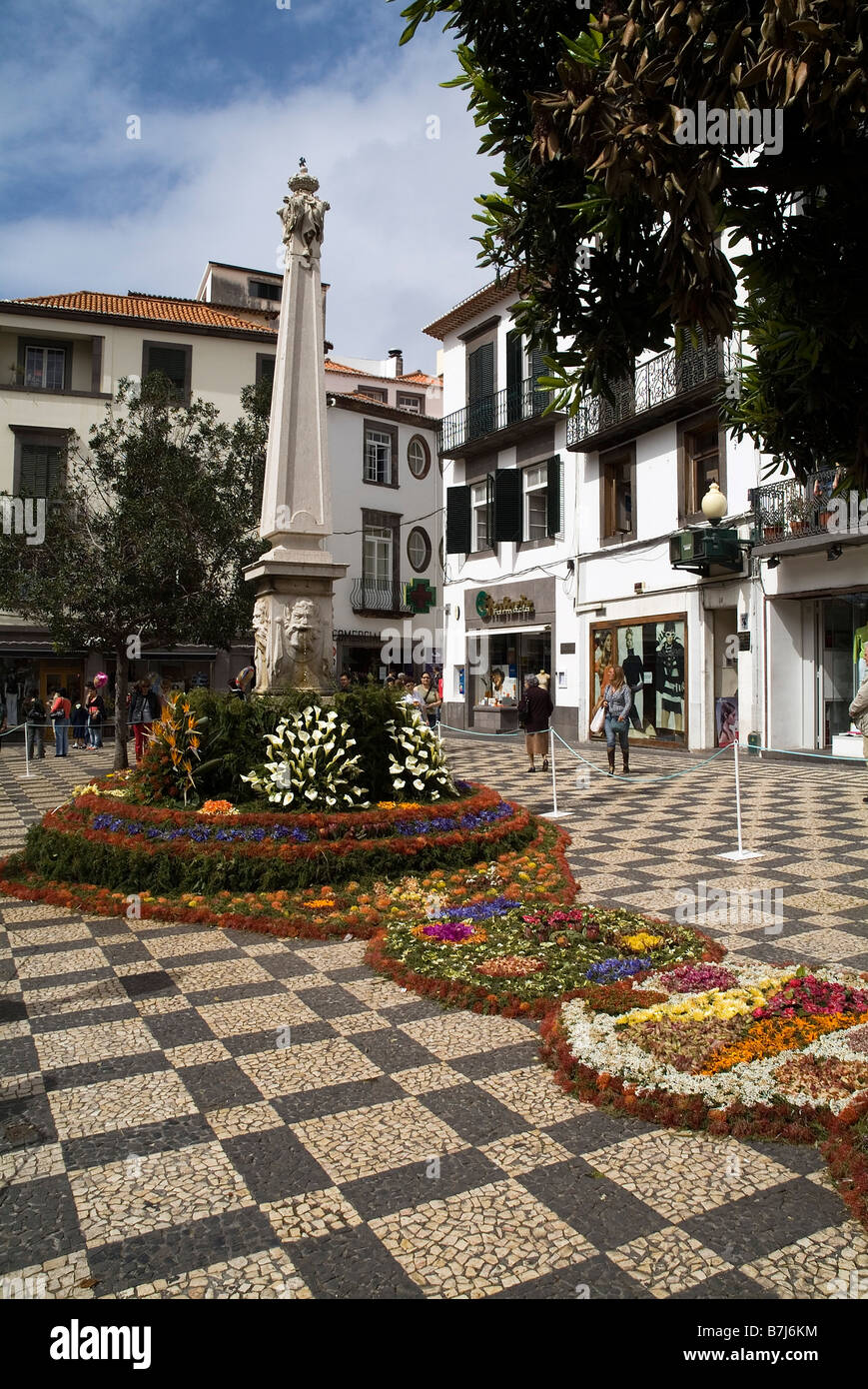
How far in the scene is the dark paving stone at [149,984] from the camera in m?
4.79

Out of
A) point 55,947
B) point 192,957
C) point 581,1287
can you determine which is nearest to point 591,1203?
point 581,1287

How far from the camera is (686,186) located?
2.68 meters

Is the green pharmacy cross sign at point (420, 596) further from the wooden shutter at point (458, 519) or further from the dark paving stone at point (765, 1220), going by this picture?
the dark paving stone at point (765, 1220)

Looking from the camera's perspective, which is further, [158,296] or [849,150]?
[158,296]

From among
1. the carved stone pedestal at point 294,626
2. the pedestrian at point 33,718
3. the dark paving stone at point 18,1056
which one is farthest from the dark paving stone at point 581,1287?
the pedestrian at point 33,718

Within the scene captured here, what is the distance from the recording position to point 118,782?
877 cm

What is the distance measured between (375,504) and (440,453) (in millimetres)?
7226

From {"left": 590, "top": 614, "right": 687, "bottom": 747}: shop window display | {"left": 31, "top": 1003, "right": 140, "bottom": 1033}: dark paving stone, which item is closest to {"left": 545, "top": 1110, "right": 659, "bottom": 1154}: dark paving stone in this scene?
{"left": 31, "top": 1003, "right": 140, "bottom": 1033}: dark paving stone

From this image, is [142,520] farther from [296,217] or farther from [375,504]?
[375,504]

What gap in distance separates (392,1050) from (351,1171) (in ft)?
3.25

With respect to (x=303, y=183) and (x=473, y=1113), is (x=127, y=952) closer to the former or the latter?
(x=473, y=1113)

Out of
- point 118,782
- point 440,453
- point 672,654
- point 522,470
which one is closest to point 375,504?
point 440,453

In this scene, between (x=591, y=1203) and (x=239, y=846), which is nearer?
(x=591, y=1203)

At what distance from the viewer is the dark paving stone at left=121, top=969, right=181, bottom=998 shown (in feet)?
15.7
